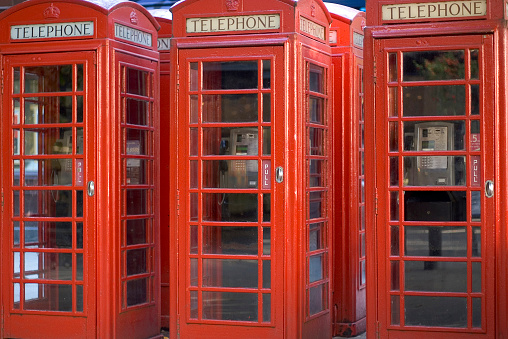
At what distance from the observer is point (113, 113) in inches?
227

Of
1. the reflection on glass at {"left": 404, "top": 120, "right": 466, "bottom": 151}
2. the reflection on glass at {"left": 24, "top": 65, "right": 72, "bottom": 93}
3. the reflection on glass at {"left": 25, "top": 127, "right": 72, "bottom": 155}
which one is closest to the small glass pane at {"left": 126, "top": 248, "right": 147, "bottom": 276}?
the reflection on glass at {"left": 25, "top": 127, "right": 72, "bottom": 155}

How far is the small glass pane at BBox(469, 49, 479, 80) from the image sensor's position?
510cm

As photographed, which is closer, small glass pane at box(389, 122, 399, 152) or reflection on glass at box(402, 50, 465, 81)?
reflection on glass at box(402, 50, 465, 81)

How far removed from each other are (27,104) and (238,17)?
1.72 metres

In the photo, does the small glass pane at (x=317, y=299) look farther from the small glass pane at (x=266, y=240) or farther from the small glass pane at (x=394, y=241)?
the small glass pane at (x=394, y=241)

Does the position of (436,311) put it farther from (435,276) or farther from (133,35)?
(133,35)

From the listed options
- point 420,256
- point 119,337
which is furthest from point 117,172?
point 420,256

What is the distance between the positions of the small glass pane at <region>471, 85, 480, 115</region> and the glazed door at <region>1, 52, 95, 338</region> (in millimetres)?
2641

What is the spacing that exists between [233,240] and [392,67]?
158 cm

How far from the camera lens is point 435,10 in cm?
517

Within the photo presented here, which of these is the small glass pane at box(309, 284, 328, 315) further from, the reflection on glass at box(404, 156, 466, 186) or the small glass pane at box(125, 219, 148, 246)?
the small glass pane at box(125, 219, 148, 246)

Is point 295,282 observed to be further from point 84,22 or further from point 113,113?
point 84,22

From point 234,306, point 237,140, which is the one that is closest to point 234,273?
point 234,306

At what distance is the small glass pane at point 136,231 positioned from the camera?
601cm
